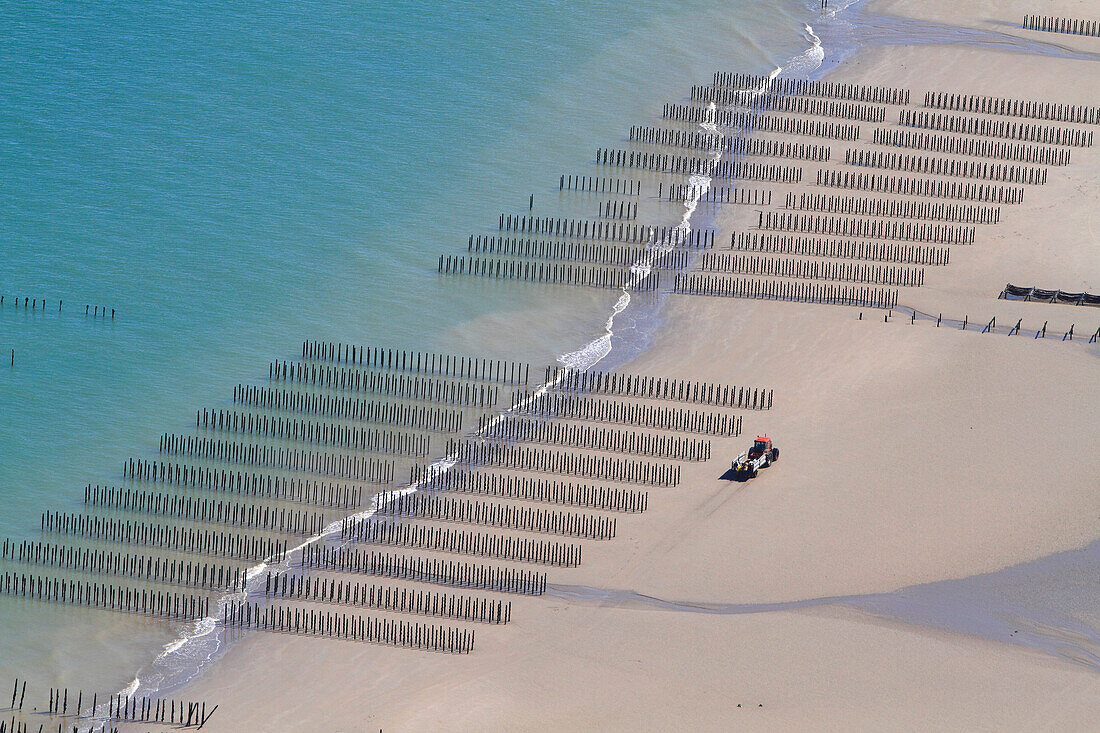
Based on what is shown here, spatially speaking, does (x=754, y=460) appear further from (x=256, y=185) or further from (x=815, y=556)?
Answer: (x=256, y=185)

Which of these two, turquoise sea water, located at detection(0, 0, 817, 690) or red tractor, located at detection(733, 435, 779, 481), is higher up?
turquoise sea water, located at detection(0, 0, 817, 690)

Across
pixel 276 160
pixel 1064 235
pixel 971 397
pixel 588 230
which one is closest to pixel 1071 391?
pixel 971 397

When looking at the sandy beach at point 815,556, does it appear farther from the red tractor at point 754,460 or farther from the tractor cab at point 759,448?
the tractor cab at point 759,448

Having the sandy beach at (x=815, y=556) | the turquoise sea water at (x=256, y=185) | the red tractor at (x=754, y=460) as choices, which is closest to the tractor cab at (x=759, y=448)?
the red tractor at (x=754, y=460)

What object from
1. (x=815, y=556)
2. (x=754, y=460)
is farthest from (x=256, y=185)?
(x=815, y=556)

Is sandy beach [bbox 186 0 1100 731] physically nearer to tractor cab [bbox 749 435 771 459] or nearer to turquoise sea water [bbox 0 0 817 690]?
tractor cab [bbox 749 435 771 459]

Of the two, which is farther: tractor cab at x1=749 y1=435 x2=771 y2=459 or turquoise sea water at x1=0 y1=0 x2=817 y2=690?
turquoise sea water at x1=0 y1=0 x2=817 y2=690

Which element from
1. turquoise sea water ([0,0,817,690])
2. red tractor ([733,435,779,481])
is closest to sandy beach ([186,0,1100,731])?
red tractor ([733,435,779,481])

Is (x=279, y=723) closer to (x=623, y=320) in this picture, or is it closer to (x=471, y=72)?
(x=623, y=320)
